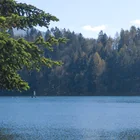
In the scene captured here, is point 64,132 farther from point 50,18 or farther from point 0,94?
point 0,94

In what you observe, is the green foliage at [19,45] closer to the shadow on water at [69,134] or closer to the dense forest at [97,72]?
the shadow on water at [69,134]

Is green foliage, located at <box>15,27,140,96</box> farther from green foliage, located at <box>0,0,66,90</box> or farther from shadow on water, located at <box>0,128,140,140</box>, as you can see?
green foliage, located at <box>0,0,66,90</box>

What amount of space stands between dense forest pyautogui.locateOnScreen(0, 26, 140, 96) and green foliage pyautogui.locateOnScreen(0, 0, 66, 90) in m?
153

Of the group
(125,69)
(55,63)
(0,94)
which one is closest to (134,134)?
(55,63)

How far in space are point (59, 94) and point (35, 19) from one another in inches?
6805

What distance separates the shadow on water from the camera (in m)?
38.2

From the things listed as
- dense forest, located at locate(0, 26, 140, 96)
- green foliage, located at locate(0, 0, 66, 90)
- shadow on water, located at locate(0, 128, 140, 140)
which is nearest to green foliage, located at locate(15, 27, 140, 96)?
dense forest, located at locate(0, 26, 140, 96)

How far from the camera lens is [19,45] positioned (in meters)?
11.3

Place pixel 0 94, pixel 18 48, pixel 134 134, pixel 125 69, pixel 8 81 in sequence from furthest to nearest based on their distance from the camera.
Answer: pixel 0 94 < pixel 125 69 < pixel 134 134 < pixel 8 81 < pixel 18 48

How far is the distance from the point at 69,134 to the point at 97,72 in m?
134

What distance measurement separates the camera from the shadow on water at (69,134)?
38156 mm

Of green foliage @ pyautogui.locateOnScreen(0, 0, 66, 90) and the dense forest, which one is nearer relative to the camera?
green foliage @ pyautogui.locateOnScreen(0, 0, 66, 90)

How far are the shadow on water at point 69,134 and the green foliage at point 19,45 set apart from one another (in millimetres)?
25398

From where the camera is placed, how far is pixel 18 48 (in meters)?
11.2
